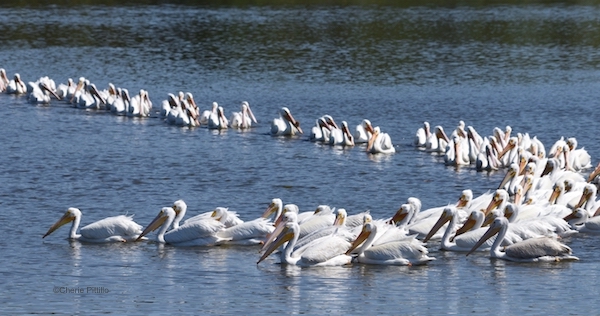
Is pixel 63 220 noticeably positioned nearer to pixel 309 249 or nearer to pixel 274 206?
pixel 274 206

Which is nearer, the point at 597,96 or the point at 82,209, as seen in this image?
the point at 82,209

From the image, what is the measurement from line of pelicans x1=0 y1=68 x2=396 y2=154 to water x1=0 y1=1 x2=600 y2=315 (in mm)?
347

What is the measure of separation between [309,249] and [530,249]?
8.01 ft

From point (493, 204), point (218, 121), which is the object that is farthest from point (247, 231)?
point (218, 121)

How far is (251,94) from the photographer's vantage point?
31188 mm

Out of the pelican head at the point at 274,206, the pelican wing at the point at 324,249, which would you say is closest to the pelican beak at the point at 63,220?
the pelican head at the point at 274,206

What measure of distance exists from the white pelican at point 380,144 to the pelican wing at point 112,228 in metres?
7.90

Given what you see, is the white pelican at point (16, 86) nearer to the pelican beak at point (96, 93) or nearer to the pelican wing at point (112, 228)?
the pelican beak at point (96, 93)

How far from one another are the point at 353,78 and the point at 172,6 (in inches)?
1032

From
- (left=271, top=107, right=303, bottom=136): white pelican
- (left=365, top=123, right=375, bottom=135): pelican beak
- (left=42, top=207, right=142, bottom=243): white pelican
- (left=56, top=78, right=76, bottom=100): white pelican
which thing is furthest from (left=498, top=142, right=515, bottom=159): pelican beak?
(left=56, top=78, right=76, bottom=100): white pelican

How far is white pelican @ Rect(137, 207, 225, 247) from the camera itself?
14.8m

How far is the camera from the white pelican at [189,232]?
1477 centimetres

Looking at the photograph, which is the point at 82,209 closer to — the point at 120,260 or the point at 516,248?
the point at 120,260

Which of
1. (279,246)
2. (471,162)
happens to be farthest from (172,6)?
(279,246)
